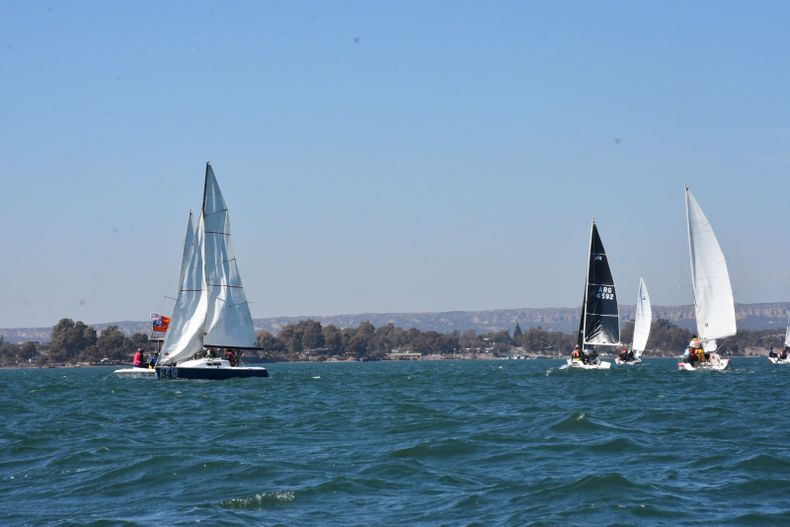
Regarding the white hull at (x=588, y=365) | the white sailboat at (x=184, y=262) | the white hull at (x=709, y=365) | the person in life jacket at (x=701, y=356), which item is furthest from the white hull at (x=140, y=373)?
the person in life jacket at (x=701, y=356)

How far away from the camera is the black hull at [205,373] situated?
6088 cm

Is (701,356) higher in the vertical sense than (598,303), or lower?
lower

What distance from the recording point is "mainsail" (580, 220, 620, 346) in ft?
254

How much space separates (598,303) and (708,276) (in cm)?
844

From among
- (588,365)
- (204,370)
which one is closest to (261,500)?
(204,370)

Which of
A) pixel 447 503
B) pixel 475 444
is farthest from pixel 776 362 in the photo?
pixel 447 503

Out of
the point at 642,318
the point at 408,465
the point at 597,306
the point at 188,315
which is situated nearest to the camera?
the point at 408,465

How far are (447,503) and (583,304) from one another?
60.5 m

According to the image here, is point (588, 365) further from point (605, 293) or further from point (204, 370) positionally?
point (204, 370)

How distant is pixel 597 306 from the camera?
78000 millimetres

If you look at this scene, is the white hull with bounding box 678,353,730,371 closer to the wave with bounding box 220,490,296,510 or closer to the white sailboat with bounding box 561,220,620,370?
the white sailboat with bounding box 561,220,620,370

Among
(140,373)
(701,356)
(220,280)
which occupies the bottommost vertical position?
(140,373)

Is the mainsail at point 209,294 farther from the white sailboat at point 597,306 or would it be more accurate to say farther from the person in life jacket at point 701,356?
the person in life jacket at point 701,356

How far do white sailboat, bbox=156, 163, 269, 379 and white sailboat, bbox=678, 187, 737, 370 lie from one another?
2800 centimetres
